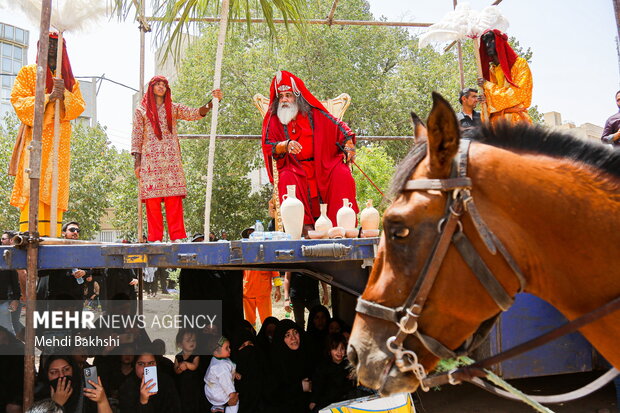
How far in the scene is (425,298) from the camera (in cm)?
158

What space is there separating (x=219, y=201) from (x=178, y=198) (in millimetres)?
11564

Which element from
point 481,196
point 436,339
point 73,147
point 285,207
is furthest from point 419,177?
point 73,147

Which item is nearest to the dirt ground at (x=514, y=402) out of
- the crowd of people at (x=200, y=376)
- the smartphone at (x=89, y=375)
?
the crowd of people at (x=200, y=376)

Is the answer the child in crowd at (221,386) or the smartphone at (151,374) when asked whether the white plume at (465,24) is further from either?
the smartphone at (151,374)

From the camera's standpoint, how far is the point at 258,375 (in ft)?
15.3

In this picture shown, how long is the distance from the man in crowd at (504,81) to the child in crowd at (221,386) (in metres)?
3.99

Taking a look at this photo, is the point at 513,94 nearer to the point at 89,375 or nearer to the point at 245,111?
the point at 89,375

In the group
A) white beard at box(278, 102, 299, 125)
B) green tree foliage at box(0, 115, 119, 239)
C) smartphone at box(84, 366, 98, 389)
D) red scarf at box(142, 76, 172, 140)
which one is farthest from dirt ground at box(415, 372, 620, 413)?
green tree foliage at box(0, 115, 119, 239)

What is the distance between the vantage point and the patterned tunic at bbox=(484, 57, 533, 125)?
5.73 meters

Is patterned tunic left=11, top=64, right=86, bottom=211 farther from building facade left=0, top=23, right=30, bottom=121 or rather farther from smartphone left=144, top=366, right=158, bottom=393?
building facade left=0, top=23, right=30, bottom=121

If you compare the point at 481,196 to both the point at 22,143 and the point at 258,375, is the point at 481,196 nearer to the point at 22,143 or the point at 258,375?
the point at 258,375

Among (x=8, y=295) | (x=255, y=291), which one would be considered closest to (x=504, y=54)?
(x=255, y=291)

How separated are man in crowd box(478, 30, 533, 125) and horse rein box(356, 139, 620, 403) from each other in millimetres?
4537

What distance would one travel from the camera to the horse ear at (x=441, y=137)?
1562 mm
